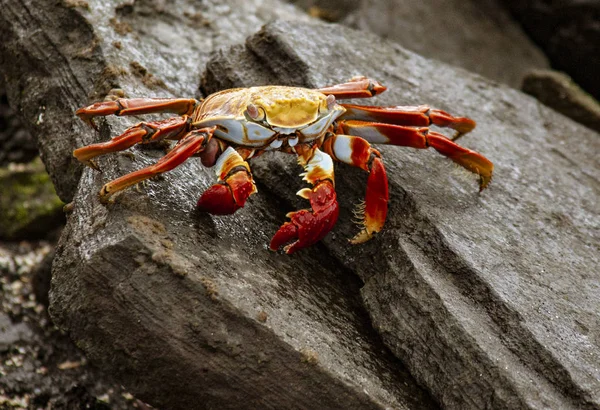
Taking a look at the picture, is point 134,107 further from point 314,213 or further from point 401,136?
point 401,136

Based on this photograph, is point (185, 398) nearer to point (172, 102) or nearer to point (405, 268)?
point (405, 268)

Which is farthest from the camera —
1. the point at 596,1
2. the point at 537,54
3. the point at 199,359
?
the point at 537,54

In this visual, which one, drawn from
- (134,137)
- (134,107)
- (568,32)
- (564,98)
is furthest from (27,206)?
(568,32)

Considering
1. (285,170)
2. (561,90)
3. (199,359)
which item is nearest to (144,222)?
(199,359)

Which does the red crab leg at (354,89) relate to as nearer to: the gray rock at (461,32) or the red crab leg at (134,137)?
the red crab leg at (134,137)

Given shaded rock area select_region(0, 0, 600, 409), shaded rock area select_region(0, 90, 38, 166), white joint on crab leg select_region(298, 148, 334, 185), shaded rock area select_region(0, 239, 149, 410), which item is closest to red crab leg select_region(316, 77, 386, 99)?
shaded rock area select_region(0, 0, 600, 409)

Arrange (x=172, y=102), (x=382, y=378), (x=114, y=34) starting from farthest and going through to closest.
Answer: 1. (x=114, y=34)
2. (x=172, y=102)
3. (x=382, y=378)

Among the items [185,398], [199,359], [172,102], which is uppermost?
[172,102]

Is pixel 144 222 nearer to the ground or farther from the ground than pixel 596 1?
nearer to the ground
